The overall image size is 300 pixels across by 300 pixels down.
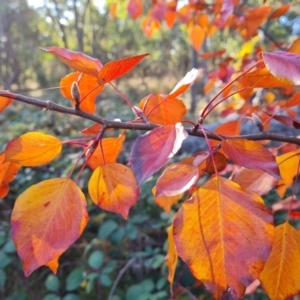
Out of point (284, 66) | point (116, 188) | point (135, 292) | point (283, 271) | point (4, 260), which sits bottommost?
point (135, 292)

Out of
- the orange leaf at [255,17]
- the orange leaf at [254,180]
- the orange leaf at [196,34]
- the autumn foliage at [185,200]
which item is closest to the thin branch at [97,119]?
the autumn foliage at [185,200]

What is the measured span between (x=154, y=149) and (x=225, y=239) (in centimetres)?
10

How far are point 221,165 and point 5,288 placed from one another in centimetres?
113

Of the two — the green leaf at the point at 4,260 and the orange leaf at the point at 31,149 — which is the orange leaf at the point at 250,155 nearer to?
the orange leaf at the point at 31,149

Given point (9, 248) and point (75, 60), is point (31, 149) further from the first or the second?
point (9, 248)

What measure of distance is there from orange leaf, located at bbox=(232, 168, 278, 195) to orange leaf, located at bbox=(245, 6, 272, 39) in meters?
0.61

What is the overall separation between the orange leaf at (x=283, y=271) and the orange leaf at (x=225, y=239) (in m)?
0.09

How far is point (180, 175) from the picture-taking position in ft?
1.30

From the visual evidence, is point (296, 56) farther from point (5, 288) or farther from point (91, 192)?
point (5, 288)

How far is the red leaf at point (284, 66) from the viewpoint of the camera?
334 mm

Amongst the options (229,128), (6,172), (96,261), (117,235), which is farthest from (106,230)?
(6,172)

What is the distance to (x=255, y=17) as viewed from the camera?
103 cm

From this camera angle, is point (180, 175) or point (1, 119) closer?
point (180, 175)

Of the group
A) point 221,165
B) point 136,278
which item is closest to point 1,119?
point 136,278
